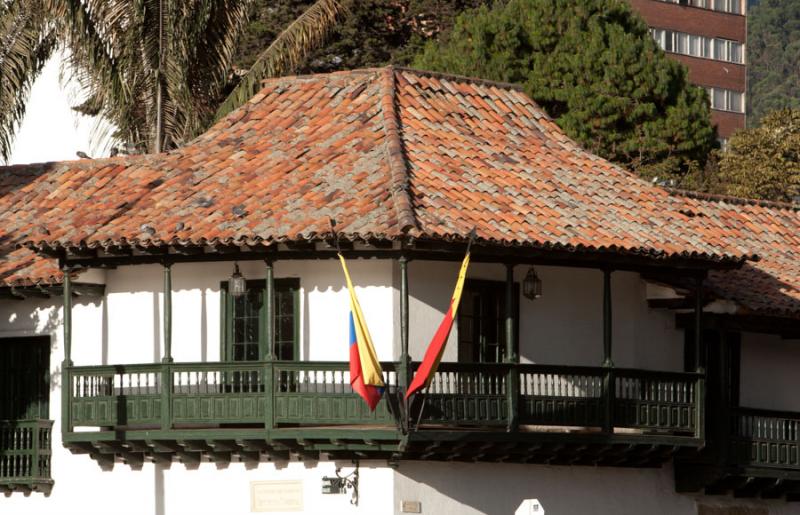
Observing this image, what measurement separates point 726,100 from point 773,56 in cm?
5737

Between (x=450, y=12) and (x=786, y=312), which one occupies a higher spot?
(x=450, y=12)

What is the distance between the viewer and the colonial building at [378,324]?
30.1m

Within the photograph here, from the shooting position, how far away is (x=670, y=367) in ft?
112

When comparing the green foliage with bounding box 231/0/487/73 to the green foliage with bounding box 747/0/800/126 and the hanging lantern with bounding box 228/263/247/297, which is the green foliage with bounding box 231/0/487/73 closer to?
the hanging lantern with bounding box 228/263/247/297

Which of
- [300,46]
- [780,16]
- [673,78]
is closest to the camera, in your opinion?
[300,46]

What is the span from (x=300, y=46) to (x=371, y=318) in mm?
13427

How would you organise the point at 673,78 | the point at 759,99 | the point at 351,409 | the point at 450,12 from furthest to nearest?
the point at 759,99, the point at 450,12, the point at 673,78, the point at 351,409

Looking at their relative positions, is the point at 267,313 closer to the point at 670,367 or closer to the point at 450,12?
the point at 670,367

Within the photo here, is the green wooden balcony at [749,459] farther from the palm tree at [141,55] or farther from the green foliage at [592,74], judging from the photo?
the green foliage at [592,74]

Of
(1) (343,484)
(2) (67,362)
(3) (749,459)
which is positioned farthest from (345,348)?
(3) (749,459)

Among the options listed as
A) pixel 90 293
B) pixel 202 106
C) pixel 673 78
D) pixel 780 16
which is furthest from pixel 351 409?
pixel 780 16

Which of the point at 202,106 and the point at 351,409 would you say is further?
the point at 202,106

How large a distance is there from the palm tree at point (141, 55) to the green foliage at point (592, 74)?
31.1 ft

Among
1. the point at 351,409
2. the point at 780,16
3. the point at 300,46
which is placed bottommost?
the point at 351,409
